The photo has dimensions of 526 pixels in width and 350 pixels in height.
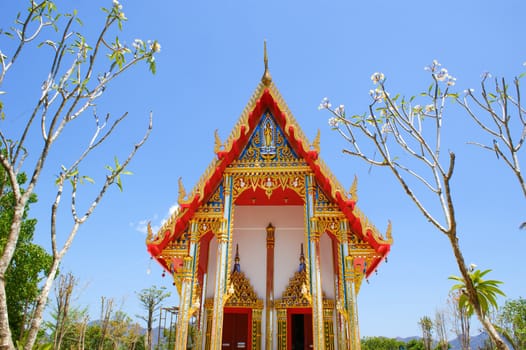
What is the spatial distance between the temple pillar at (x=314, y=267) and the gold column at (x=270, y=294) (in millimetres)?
2102

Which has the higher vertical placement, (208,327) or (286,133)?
(286,133)

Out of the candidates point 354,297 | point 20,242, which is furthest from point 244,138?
point 20,242

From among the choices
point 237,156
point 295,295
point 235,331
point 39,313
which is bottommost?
point 235,331

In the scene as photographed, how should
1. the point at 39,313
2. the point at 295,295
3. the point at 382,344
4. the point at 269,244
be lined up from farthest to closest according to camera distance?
1. the point at 382,344
2. the point at 269,244
3. the point at 295,295
4. the point at 39,313

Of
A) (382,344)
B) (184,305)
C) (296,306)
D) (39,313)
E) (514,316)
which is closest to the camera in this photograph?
(39,313)

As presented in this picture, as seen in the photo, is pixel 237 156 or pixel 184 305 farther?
pixel 237 156

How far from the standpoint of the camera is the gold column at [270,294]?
9.76 m

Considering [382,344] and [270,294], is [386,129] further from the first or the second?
[382,344]

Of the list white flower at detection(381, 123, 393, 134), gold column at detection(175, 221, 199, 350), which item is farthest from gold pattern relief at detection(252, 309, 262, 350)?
white flower at detection(381, 123, 393, 134)

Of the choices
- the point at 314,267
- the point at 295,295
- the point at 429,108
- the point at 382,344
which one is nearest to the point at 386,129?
the point at 429,108

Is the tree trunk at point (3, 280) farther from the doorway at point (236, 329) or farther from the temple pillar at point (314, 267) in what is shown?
the doorway at point (236, 329)

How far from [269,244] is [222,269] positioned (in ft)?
10.5

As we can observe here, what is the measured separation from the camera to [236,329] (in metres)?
10.1

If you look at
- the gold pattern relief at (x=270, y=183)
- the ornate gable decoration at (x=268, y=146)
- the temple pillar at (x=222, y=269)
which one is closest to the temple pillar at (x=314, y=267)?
the gold pattern relief at (x=270, y=183)
